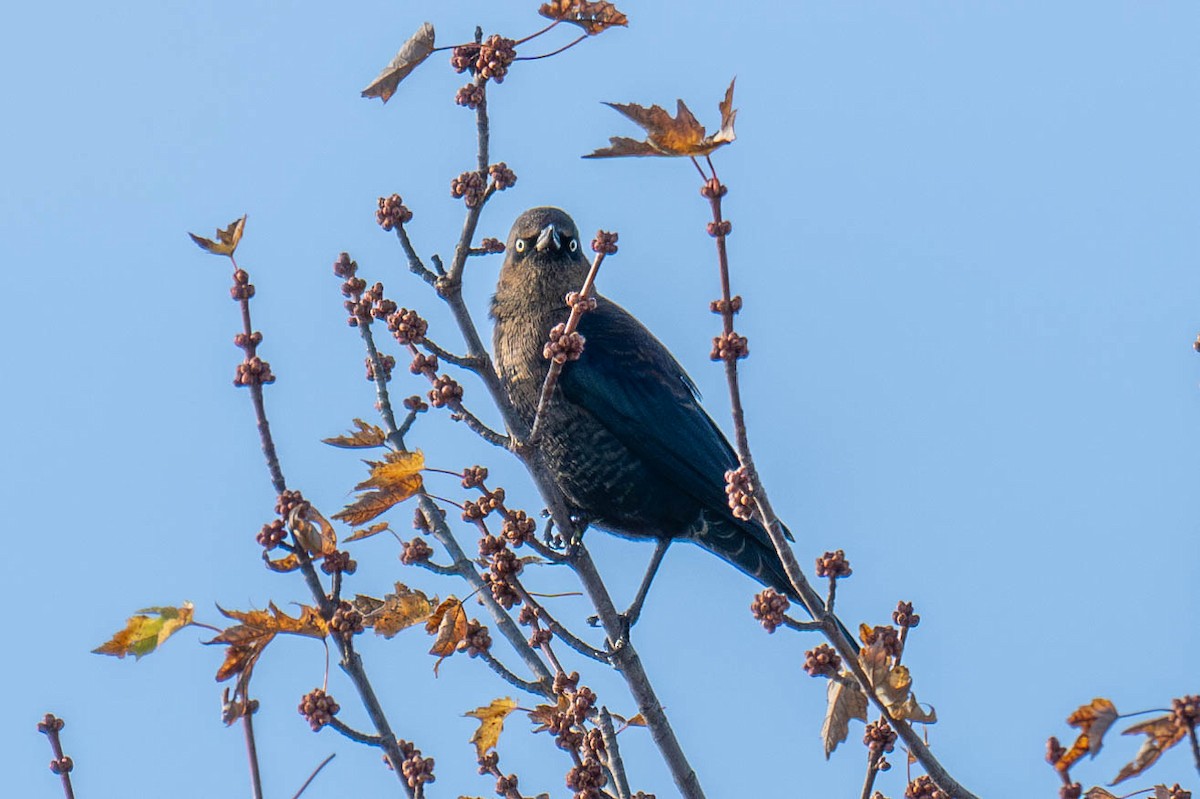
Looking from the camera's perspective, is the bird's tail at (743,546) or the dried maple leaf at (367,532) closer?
the dried maple leaf at (367,532)

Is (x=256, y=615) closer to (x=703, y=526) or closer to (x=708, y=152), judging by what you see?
(x=708, y=152)

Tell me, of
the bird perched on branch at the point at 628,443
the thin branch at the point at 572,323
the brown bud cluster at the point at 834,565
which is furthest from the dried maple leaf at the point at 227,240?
the bird perched on branch at the point at 628,443

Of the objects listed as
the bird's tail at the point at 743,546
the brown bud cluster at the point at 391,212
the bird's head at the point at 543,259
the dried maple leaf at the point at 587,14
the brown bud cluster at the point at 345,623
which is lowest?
the brown bud cluster at the point at 345,623

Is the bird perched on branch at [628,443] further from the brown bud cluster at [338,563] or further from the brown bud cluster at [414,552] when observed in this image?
the brown bud cluster at [338,563]

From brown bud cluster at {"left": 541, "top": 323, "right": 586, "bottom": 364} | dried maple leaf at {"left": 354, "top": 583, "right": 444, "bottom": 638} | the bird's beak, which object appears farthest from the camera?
the bird's beak

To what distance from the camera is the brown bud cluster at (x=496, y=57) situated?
12.2 feet

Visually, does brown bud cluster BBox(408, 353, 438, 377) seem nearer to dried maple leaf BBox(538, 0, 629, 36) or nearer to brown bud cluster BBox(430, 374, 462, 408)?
brown bud cluster BBox(430, 374, 462, 408)

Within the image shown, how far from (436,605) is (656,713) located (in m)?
0.73

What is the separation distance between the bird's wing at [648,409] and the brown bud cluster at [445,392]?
101 inches

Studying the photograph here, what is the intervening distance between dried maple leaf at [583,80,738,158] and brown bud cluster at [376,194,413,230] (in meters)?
1.02

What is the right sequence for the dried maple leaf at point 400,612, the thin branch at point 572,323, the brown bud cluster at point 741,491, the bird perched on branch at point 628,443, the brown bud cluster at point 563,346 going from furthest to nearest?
the bird perched on branch at point 628,443 → the dried maple leaf at point 400,612 → the brown bud cluster at point 563,346 → the thin branch at point 572,323 → the brown bud cluster at point 741,491

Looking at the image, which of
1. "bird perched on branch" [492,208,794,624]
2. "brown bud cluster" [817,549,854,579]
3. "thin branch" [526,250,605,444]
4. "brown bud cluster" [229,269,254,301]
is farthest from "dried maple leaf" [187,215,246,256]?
"bird perched on branch" [492,208,794,624]

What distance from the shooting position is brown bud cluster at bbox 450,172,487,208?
149 inches

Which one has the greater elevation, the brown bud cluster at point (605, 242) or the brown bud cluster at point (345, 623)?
the brown bud cluster at point (605, 242)
